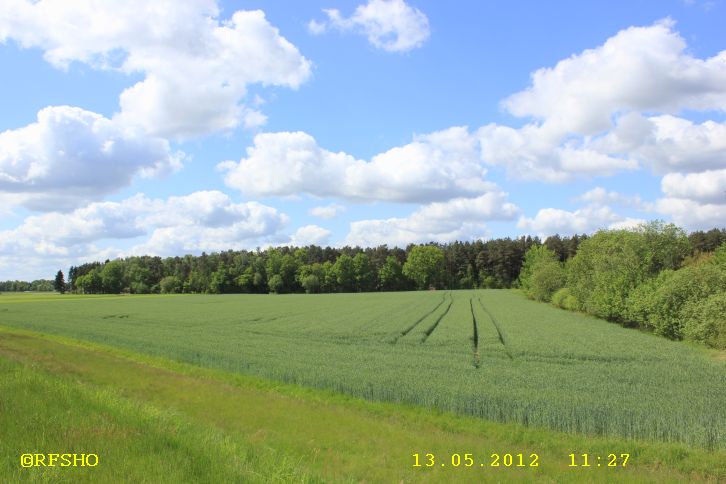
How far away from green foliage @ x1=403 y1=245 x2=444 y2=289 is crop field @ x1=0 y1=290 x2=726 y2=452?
103m

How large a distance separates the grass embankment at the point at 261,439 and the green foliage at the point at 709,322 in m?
20.8

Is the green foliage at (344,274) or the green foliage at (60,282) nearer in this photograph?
the green foliage at (344,274)

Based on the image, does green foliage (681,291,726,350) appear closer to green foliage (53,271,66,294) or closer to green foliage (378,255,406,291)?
green foliage (378,255,406,291)

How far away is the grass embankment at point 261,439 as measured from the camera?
6965 mm

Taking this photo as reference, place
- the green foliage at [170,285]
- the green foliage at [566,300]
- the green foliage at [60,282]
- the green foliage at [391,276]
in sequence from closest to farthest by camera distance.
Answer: the green foliage at [566,300] → the green foliage at [391,276] → the green foliage at [170,285] → the green foliage at [60,282]

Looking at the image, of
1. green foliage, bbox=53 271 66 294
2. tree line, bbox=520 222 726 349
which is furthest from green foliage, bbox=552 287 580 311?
green foliage, bbox=53 271 66 294

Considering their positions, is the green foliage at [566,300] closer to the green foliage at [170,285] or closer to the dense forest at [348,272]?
the dense forest at [348,272]

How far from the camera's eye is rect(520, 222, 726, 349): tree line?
3075 cm

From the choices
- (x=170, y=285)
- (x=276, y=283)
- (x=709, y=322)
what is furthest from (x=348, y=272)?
(x=709, y=322)

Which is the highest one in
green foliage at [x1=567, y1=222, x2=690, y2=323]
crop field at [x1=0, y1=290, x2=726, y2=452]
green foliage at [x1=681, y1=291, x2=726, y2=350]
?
green foliage at [x1=567, y1=222, x2=690, y2=323]

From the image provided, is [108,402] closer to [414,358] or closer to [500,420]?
[500,420]

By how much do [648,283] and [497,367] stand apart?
84.1 ft
